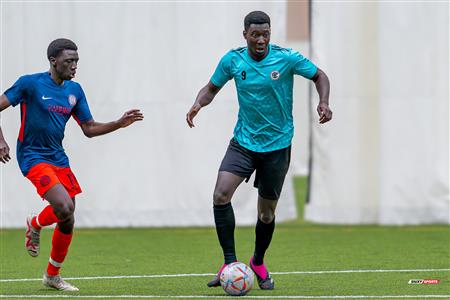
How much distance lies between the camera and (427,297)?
8.15 m

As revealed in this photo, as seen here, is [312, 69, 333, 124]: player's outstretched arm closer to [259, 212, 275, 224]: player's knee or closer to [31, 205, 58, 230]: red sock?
[259, 212, 275, 224]: player's knee

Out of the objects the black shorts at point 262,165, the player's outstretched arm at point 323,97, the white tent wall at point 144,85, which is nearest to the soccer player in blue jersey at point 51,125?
the black shorts at point 262,165

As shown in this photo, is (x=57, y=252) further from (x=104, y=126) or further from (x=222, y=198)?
(x=222, y=198)

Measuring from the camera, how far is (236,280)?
27.5 ft

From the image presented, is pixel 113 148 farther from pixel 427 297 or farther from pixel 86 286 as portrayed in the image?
pixel 427 297

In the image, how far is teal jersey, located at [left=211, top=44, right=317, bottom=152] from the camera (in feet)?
29.1

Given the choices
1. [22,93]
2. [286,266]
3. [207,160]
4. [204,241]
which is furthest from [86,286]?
[207,160]

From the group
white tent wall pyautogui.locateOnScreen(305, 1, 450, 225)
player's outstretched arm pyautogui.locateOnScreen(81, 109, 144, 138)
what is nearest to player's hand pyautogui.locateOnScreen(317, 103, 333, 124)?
player's outstretched arm pyautogui.locateOnScreen(81, 109, 144, 138)

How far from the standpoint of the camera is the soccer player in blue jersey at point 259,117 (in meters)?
8.80

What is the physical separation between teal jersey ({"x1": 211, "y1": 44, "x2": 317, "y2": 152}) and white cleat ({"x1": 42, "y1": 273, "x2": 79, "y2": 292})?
1.88m

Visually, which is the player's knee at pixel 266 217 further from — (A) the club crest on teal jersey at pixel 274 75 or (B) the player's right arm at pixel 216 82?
(A) the club crest on teal jersey at pixel 274 75

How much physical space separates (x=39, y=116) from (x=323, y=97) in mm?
2380

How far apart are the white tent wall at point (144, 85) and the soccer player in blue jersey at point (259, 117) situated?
6.11 m

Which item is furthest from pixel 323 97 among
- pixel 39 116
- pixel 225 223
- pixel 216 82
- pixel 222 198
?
pixel 39 116
